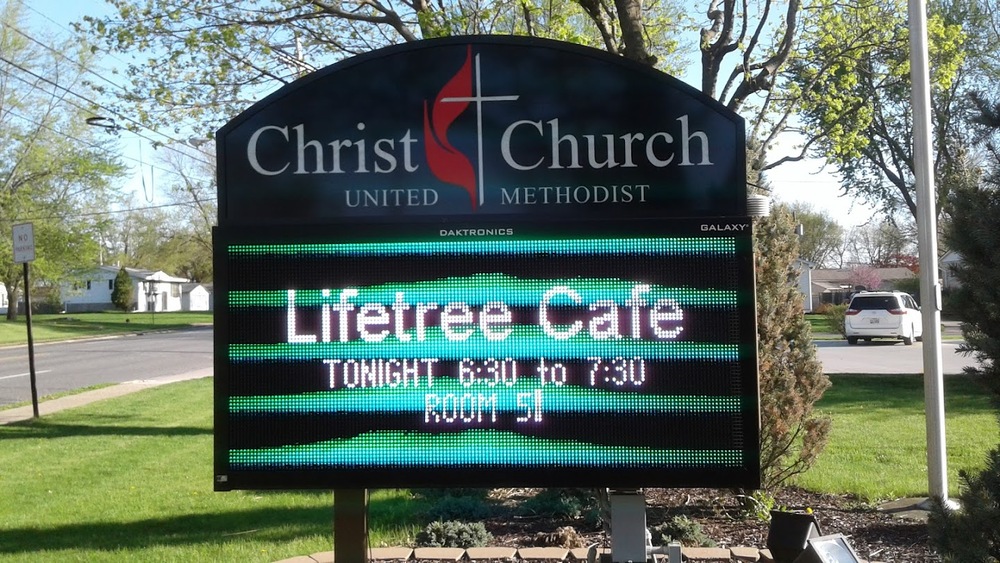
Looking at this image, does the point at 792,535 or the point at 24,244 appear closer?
the point at 792,535

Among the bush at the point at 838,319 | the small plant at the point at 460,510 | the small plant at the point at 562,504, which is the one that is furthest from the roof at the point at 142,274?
the small plant at the point at 562,504

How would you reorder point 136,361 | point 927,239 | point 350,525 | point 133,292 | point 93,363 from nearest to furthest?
point 350,525 < point 927,239 < point 93,363 < point 136,361 < point 133,292

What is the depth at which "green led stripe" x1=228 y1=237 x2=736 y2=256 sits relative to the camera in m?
3.74

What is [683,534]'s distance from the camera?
572 centimetres

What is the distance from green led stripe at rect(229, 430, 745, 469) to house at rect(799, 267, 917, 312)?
5599cm

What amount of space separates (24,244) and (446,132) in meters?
11.5

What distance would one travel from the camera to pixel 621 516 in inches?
156

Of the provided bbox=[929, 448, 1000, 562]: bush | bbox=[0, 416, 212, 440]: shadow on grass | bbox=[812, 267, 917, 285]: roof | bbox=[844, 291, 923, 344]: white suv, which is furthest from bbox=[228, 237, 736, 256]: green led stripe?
bbox=[812, 267, 917, 285]: roof

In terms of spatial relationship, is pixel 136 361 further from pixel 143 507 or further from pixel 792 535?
pixel 792 535

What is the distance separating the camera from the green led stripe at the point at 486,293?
12.2 ft

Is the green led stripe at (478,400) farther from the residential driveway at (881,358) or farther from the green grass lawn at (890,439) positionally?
the residential driveway at (881,358)

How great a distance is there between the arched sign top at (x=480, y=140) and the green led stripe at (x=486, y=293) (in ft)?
1.28

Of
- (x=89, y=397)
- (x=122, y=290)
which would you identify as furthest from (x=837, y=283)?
(x=89, y=397)

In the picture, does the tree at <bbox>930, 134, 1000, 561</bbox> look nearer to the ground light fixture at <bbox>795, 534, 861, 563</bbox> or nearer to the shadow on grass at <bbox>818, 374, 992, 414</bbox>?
the ground light fixture at <bbox>795, 534, 861, 563</bbox>
